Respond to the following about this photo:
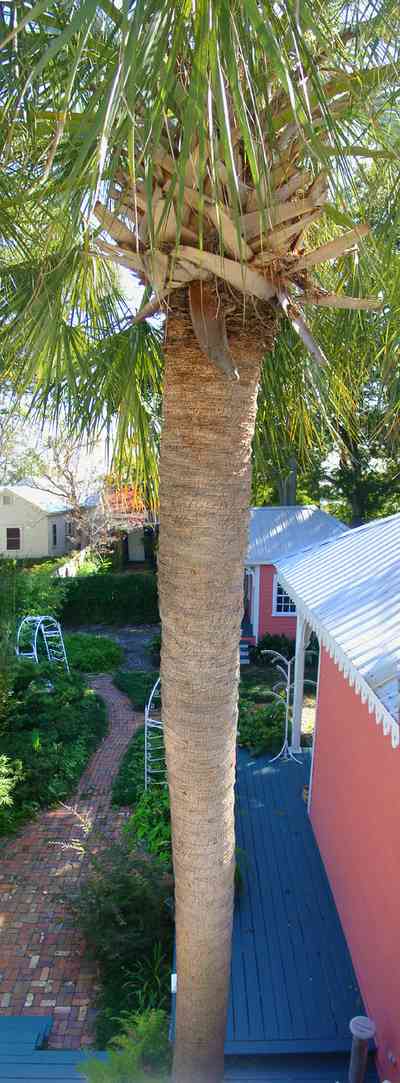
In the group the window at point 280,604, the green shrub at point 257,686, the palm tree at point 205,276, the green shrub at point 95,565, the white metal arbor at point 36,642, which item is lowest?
the green shrub at point 257,686

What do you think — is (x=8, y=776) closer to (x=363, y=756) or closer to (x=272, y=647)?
(x=363, y=756)

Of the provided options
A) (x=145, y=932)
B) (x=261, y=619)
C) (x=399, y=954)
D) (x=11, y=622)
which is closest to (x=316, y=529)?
(x=261, y=619)

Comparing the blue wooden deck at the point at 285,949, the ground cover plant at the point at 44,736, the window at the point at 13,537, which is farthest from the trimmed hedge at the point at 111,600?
the blue wooden deck at the point at 285,949

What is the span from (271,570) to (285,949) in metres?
11.6

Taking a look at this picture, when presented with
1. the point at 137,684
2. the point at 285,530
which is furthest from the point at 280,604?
the point at 137,684

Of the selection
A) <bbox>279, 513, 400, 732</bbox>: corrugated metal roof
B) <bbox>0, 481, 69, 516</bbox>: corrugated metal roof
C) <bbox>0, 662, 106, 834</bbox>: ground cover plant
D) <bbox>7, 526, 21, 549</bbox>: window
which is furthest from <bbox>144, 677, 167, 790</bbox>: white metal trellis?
<bbox>7, 526, 21, 549</bbox>: window

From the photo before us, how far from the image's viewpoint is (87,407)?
3729mm

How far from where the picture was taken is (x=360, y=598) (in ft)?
17.0

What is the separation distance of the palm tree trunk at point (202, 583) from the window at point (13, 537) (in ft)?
90.0

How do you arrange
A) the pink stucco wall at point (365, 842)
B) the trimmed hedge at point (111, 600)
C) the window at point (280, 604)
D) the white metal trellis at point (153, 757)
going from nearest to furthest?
the pink stucco wall at point (365, 842)
the white metal trellis at point (153, 757)
the window at point (280, 604)
the trimmed hedge at point (111, 600)

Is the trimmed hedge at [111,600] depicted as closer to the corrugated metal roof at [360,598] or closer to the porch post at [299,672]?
→ the porch post at [299,672]

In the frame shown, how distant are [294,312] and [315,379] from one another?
0.99 m

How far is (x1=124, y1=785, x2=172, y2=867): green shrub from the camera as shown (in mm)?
7656

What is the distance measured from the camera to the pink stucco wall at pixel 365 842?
4316 millimetres
